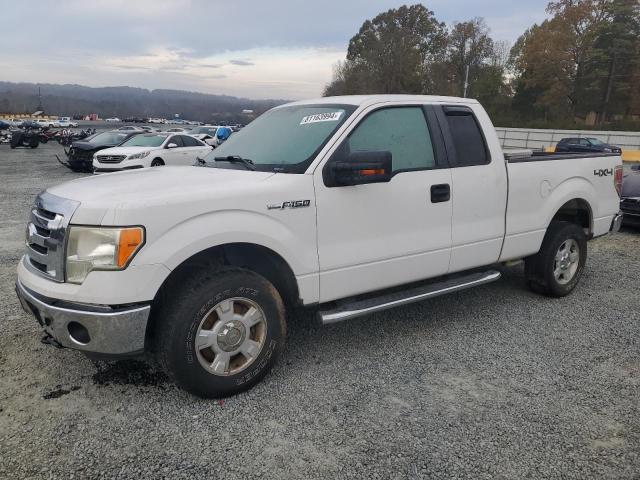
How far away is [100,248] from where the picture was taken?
2.69 m

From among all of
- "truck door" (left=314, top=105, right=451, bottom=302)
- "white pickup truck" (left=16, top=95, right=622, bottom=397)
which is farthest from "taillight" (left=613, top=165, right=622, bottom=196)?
"truck door" (left=314, top=105, right=451, bottom=302)

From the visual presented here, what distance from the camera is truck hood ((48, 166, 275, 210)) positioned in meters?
2.79

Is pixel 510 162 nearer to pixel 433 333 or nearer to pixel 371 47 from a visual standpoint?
pixel 433 333

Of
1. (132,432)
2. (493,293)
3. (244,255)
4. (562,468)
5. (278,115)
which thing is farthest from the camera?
(493,293)

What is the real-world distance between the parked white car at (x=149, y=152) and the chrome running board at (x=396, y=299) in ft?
38.9

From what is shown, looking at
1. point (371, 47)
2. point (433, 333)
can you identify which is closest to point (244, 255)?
point (433, 333)

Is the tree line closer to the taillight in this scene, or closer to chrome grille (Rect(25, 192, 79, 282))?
the taillight

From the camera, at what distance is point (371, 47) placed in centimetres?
7112

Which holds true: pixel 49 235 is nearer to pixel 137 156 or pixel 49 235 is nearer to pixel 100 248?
pixel 100 248

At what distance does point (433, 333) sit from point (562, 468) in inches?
67.8

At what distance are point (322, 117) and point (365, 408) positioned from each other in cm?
203

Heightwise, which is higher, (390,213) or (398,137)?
(398,137)

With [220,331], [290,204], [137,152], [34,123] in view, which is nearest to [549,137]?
[137,152]

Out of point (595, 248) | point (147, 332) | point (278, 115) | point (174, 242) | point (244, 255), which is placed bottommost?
point (595, 248)
